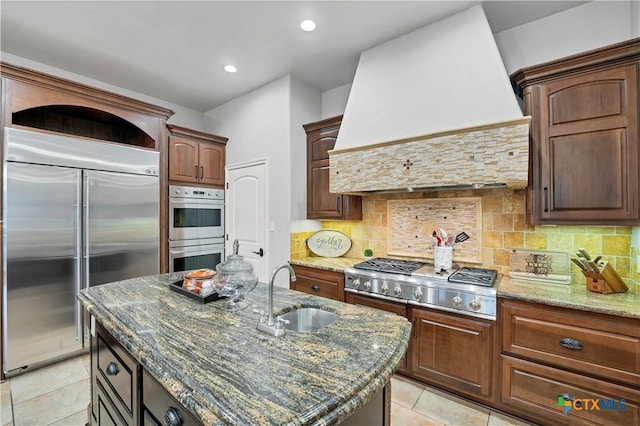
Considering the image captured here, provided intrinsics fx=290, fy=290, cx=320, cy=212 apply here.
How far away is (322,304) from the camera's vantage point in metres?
1.62

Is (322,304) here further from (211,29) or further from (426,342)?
(211,29)

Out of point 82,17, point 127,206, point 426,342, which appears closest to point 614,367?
point 426,342

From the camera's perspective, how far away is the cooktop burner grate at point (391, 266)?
2531mm

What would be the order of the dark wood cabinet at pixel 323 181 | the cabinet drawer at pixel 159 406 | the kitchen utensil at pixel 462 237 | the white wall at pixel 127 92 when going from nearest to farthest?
the cabinet drawer at pixel 159 406, the kitchen utensil at pixel 462 237, the white wall at pixel 127 92, the dark wood cabinet at pixel 323 181

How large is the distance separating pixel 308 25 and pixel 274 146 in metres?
1.37

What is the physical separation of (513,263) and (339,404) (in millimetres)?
2246

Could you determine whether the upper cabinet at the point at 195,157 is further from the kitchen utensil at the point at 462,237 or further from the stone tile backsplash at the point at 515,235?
the kitchen utensil at the point at 462,237

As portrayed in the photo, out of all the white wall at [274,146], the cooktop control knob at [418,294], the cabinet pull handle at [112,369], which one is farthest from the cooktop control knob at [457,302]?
the cabinet pull handle at [112,369]

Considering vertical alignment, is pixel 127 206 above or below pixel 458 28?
below

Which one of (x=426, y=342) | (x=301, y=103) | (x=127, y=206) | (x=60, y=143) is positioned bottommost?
(x=426, y=342)

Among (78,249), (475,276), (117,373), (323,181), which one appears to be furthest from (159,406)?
(323,181)

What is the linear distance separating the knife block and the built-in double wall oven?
3.91 meters

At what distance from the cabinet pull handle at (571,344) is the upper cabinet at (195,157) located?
3.96 meters

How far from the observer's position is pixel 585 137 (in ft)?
6.42
